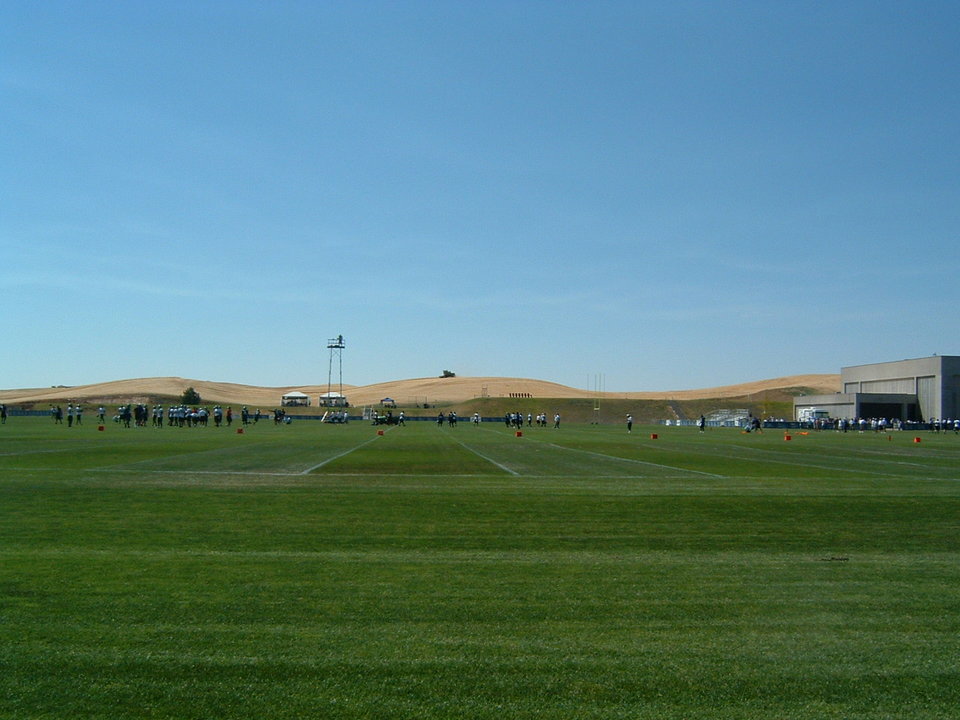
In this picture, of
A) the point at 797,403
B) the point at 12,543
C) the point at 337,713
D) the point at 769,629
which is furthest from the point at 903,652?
the point at 797,403

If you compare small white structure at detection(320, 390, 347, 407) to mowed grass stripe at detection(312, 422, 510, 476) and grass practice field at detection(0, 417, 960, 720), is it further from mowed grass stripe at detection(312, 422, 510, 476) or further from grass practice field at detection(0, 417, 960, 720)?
grass practice field at detection(0, 417, 960, 720)

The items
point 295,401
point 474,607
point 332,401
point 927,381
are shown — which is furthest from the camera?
point 332,401

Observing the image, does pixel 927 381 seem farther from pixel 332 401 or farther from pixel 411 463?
pixel 411 463

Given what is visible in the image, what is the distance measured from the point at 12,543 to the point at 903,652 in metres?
9.17

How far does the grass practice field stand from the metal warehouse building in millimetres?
107098

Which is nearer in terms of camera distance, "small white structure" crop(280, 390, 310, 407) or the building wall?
the building wall

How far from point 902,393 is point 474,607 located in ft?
408

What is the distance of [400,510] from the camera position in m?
13.7

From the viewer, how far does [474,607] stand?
7191mm

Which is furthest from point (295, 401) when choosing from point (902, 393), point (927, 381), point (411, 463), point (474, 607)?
point (474, 607)

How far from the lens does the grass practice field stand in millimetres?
5129

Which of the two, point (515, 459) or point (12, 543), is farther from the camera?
point (515, 459)

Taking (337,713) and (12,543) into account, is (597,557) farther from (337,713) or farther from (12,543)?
(12,543)

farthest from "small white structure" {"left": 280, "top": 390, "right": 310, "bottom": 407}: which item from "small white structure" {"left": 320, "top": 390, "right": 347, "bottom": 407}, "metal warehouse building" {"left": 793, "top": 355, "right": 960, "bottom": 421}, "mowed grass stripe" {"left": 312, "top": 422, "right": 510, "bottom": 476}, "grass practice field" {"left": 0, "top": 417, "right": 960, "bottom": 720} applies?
"grass practice field" {"left": 0, "top": 417, "right": 960, "bottom": 720}
